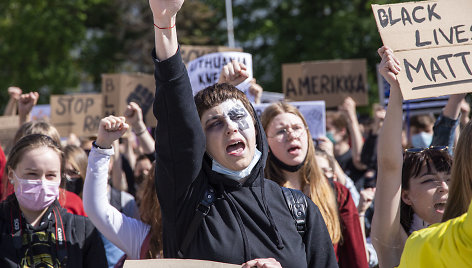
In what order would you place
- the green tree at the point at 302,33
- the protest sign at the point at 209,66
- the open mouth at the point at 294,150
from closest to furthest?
the open mouth at the point at 294,150 < the protest sign at the point at 209,66 < the green tree at the point at 302,33

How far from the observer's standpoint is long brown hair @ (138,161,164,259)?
11.2ft

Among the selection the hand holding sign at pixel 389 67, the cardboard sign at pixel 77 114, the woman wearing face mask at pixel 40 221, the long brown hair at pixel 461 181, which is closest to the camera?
the long brown hair at pixel 461 181

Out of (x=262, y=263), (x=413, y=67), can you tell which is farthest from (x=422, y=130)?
(x=262, y=263)

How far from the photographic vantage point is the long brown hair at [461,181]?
7.05 feet

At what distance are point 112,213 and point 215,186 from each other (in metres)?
0.91

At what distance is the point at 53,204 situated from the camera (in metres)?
3.51

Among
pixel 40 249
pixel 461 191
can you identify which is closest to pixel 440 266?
pixel 461 191

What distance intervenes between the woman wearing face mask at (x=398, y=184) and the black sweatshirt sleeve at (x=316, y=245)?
0.35 m

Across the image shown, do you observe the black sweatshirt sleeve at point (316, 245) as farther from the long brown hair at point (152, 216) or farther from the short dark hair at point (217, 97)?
the long brown hair at point (152, 216)

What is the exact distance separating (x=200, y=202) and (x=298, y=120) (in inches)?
64.0

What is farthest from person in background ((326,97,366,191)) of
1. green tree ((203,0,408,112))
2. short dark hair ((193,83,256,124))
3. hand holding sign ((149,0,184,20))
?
green tree ((203,0,408,112))

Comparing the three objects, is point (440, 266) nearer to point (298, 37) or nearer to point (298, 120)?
point (298, 120)

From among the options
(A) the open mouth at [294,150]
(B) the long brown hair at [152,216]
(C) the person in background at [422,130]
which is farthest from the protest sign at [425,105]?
(B) the long brown hair at [152,216]

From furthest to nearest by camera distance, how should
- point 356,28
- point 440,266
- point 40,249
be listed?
point 356,28 < point 40,249 < point 440,266
